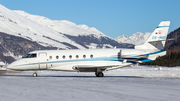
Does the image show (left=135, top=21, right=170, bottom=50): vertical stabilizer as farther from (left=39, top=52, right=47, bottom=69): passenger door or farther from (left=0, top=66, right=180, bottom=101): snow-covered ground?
(left=39, top=52, right=47, bottom=69): passenger door

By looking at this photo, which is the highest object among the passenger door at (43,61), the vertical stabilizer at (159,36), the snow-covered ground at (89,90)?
the vertical stabilizer at (159,36)

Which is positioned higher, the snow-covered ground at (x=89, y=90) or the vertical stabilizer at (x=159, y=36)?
the vertical stabilizer at (x=159, y=36)

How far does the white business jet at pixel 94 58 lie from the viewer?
94.4ft

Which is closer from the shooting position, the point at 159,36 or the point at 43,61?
the point at 43,61

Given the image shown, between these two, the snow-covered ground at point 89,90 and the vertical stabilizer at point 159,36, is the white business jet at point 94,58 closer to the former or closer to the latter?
the vertical stabilizer at point 159,36

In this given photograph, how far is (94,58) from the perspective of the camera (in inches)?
1139

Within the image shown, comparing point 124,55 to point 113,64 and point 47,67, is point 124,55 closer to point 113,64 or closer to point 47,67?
point 113,64

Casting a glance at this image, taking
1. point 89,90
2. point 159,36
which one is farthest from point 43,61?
point 89,90

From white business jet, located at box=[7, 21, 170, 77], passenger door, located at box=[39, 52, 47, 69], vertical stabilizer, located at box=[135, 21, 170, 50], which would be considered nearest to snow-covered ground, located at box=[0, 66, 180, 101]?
white business jet, located at box=[7, 21, 170, 77]

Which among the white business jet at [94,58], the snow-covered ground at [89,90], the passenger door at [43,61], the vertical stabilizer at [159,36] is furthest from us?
the vertical stabilizer at [159,36]

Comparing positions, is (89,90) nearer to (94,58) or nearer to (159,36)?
(94,58)

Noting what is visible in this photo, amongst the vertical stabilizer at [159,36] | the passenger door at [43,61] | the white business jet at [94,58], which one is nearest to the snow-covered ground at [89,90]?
the white business jet at [94,58]

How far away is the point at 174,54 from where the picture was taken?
122000 millimetres

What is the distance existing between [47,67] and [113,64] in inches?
306
